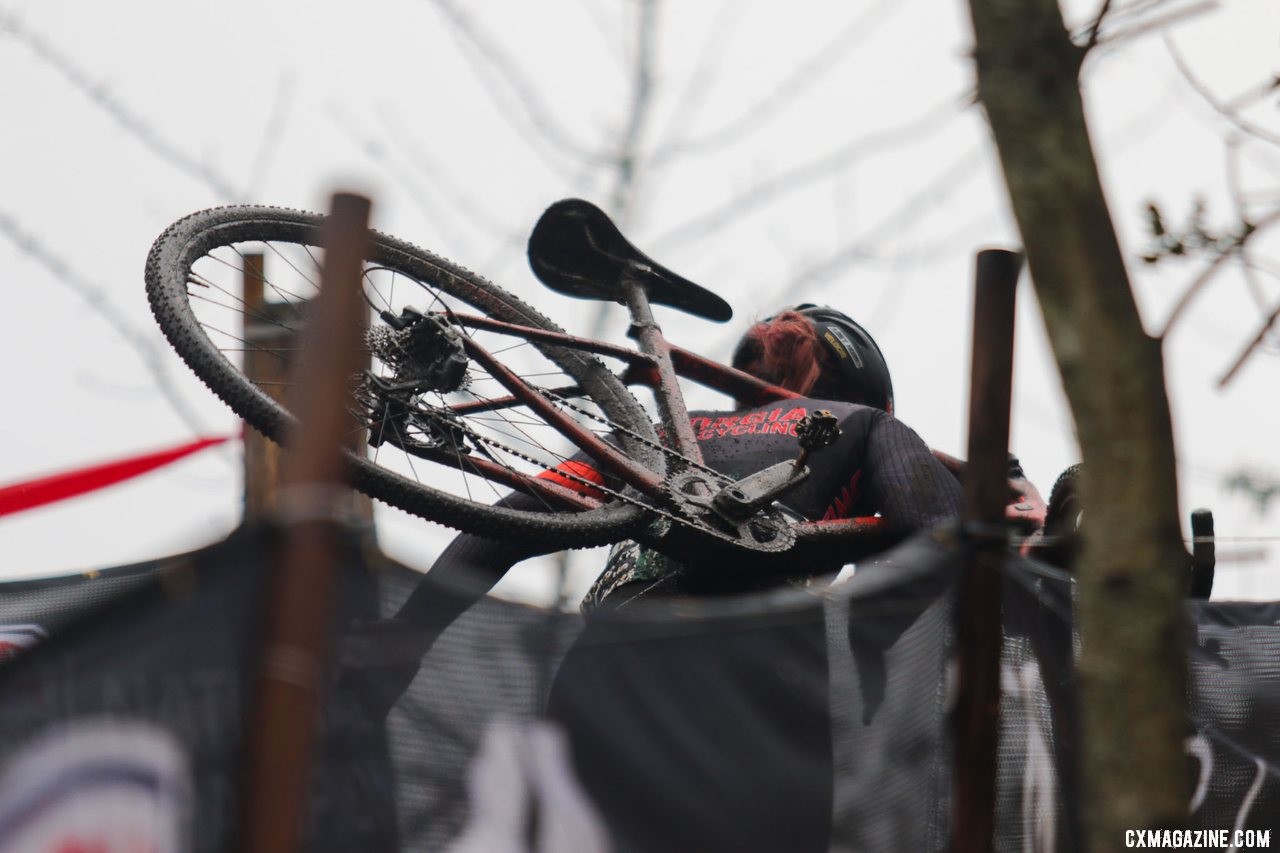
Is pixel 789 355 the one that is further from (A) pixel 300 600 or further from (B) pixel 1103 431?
(A) pixel 300 600

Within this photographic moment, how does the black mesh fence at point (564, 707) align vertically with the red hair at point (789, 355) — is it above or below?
below

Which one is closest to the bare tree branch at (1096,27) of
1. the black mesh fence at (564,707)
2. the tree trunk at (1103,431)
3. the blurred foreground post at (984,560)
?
the tree trunk at (1103,431)

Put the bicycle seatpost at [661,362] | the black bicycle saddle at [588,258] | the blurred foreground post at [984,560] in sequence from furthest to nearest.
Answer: the black bicycle saddle at [588,258] < the bicycle seatpost at [661,362] < the blurred foreground post at [984,560]

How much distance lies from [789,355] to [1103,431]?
9.59 ft

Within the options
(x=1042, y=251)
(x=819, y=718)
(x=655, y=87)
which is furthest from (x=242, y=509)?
(x=655, y=87)

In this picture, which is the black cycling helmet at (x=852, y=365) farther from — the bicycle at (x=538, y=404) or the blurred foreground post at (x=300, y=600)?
the blurred foreground post at (x=300, y=600)

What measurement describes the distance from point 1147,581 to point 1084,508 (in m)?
0.16

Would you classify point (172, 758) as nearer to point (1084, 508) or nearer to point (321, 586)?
point (321, 586)

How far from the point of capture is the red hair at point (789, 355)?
18.4ft

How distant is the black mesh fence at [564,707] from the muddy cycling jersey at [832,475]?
0.91 metres

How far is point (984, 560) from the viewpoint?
3197 millimetres

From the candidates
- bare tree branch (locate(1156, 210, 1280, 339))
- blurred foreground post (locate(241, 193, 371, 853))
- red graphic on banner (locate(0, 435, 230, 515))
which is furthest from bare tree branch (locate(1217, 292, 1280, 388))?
red graphic on banner (locate(0, 435, 230, 515))

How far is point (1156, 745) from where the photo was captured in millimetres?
2602

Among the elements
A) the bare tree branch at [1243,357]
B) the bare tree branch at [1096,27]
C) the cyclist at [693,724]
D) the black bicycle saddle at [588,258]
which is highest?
the black bicycle saddle at [588,258]
